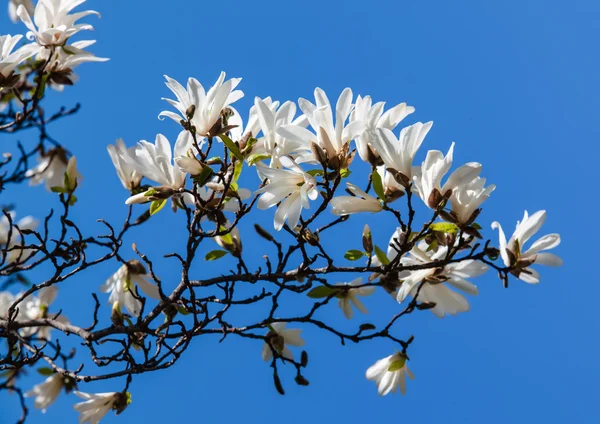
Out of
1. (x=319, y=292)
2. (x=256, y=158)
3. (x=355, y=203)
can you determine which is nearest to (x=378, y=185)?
(x=355, y=203)

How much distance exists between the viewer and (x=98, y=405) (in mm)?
2031

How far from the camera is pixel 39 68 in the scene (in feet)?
7.15

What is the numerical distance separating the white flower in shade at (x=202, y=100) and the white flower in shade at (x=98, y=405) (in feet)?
2.94

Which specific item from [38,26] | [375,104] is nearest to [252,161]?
[375,104]

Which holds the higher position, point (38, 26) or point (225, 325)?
point (38, 26)

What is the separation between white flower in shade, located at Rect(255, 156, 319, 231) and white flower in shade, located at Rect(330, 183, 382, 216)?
0.06 metres

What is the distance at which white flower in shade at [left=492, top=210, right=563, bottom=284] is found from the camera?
156cm

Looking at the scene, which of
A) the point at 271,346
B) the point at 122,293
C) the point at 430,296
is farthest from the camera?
the point at 122,293

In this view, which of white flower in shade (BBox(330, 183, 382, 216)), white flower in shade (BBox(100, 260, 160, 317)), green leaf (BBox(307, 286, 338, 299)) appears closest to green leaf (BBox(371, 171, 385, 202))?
white flower in shade (BBox(330, 183, 382, 216))

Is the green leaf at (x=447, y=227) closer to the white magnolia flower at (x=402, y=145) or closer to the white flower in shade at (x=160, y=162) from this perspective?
the white magnolia flower at (x=402, y=145)

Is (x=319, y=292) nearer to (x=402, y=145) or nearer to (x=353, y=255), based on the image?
(x=353, y=255)

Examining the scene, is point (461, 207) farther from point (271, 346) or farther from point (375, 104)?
point (271, 346)

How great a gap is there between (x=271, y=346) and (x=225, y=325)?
0.74 feet

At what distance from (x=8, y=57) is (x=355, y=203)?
3.42ft
